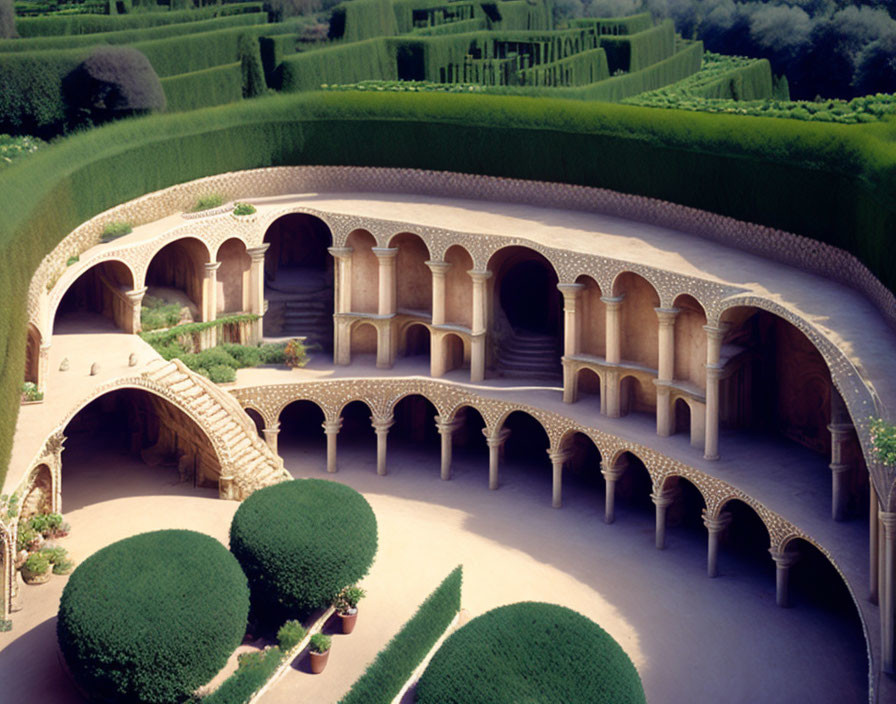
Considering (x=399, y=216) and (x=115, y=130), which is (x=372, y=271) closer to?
(x=399, y=216)

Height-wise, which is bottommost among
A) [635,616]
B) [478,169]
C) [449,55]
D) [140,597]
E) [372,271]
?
[635,616]

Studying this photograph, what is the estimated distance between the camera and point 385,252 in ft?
181

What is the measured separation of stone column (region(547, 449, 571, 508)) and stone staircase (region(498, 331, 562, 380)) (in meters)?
4.10

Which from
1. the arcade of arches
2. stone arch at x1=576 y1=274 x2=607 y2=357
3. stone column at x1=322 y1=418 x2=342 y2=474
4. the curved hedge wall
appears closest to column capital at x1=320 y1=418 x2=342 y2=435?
stone column at x1=322 y1=418 x2=342 y2=474

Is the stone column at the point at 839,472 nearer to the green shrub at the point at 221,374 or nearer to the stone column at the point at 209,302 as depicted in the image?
the green shrub at the point at 221,374

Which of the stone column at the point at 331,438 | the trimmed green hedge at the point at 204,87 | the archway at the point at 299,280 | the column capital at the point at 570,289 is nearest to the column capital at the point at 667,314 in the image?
the column capital at the point at 570,289

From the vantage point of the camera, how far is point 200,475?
50.0 m

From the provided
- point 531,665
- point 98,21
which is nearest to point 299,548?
point 531,665

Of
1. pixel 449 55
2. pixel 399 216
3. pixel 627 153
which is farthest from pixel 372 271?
pixel 449 55

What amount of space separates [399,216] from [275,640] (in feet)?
66.2

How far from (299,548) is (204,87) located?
27700mm

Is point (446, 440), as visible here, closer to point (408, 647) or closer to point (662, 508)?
point (662, 508)

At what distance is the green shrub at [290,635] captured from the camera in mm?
39938

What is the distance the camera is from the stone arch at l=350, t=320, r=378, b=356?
57.2m
